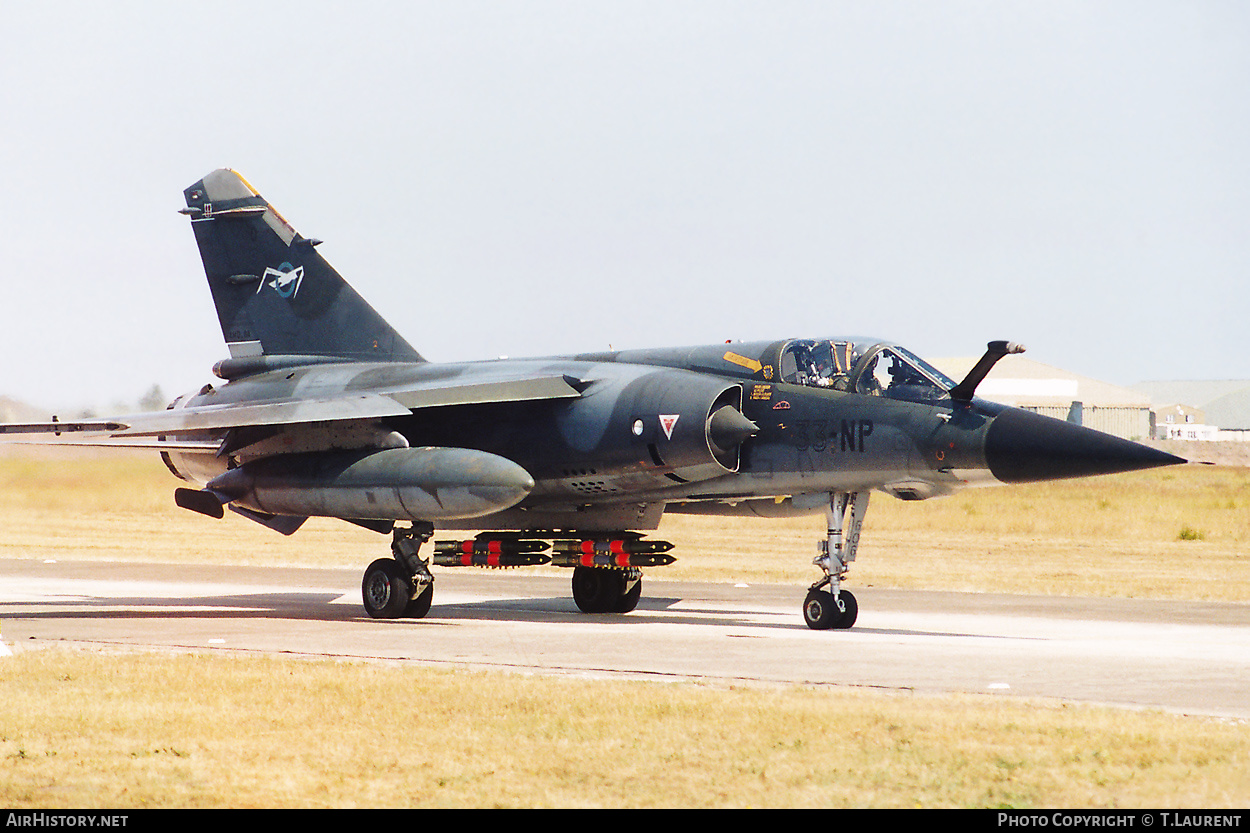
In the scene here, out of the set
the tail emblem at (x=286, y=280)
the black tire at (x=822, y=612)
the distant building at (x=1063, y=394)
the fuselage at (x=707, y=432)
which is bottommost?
the distant building at (x=1063, y=394)

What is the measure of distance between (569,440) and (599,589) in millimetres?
2666

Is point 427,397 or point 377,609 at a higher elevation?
point 427,397

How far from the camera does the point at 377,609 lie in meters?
17.2

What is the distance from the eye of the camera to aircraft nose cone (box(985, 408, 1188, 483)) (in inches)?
543

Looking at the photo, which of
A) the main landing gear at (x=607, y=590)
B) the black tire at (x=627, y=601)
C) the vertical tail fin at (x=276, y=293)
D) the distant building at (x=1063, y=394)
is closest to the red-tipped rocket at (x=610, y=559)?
the main landing gear at (x=607, y=590)

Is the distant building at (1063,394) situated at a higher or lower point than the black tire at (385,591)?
lower

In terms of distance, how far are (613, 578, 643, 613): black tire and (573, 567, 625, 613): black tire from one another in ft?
0.14

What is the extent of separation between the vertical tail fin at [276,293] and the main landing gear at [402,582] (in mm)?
3746

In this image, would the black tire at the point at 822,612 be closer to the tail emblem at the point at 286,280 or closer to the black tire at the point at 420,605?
the black tire at the point at 420,605

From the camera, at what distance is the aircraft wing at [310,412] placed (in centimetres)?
1652

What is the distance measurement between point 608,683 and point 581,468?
635 cm

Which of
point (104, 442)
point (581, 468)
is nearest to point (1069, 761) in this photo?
point (581, 468)
